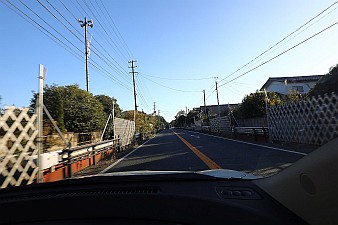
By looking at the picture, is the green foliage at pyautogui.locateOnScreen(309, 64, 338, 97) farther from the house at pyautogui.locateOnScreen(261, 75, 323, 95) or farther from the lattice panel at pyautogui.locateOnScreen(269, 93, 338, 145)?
the house at pyautogui.locateOnScreen(261, 75, 323, 95)

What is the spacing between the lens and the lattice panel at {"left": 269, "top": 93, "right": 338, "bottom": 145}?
14650 millimetres

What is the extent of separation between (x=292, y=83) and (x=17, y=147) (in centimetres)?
5499

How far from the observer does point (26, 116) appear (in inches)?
298

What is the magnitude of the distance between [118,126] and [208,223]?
68.4 feet

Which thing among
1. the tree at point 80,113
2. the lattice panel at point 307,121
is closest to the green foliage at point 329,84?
the lattice panel at point 307,121

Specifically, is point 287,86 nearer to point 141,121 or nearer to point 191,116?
point 141,121

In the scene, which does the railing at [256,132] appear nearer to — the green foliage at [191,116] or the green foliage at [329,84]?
the green foliage at [329,84]

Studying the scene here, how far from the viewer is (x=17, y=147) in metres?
7.22

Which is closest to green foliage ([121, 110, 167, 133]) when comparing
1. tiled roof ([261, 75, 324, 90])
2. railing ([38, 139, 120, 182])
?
tiled roof ([261, 75, 324, 90])

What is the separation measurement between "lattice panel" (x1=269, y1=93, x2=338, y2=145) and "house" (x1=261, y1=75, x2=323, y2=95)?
36117mm

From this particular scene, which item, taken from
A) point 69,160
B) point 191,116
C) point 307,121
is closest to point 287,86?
point 307,121

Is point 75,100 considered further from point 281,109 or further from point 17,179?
point 17,179

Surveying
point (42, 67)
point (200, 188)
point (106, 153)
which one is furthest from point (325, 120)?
point (200, 188)

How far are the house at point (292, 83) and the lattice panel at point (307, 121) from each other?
36117 mm
